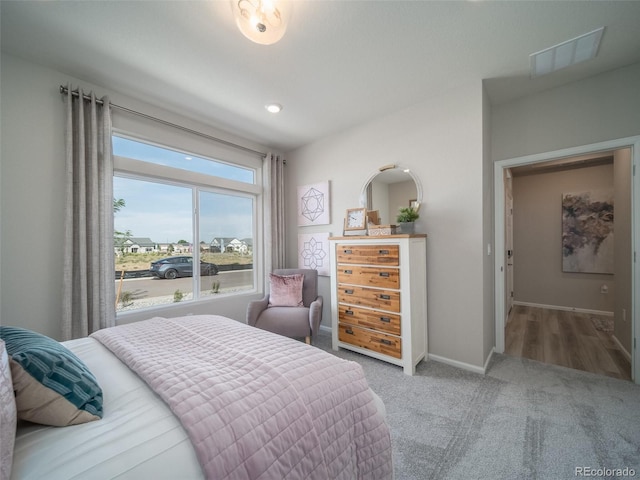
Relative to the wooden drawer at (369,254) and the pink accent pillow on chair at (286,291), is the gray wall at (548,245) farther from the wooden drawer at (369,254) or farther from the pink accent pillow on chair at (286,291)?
the pink accent pillow on chair at (286,291)

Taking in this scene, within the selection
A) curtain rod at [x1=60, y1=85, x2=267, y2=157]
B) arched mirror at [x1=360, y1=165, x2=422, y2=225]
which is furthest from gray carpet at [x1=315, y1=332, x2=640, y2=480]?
curtain rod at [x1=60, y1=85, x2=267, y2=157]

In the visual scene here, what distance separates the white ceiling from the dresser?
146 centimetres

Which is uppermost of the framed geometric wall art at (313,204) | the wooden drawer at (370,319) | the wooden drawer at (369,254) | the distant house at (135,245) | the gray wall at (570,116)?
the gray wall at (570,116)

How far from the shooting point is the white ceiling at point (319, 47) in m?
1.55

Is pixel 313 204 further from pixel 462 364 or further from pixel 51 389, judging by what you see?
pixel 51 389

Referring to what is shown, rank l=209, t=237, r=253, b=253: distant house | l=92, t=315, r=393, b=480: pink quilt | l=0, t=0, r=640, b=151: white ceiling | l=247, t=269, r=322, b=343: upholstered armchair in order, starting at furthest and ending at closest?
l=209, t=237, r=253, b=253: distant house, l=247, t=269, r=322, b=343: upholstered armchair, l=0, t=0, r=640, b=151: white ceiling, l=92, t=315, r=393, b=480: pink quilt

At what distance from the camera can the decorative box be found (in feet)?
8.27

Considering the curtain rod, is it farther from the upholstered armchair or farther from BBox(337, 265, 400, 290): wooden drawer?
BBox(337, 265, 400, 290): wooden drawer

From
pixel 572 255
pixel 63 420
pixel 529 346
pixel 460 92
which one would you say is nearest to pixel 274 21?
pixel 460 92

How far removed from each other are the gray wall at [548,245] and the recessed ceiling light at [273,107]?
4.49 m

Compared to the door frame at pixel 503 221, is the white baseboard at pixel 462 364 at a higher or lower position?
lower

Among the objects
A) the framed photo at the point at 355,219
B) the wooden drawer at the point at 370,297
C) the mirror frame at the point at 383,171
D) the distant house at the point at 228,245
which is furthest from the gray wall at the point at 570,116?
the distant house at the point at 228,245

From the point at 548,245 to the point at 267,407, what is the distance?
17.6 ft

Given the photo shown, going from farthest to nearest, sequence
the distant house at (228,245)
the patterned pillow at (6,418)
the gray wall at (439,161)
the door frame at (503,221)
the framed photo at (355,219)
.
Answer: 1. the distant house at (228,245)
2. the framed photo at (355,219)
3. the door frame at (503,221)
4. the gray wall at (439,161)
5. the patterned pillow at (6,418)
